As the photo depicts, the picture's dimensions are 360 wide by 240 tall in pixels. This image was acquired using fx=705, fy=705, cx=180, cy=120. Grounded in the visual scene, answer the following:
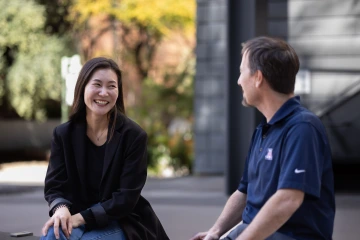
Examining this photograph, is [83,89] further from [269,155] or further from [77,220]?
[269,155]

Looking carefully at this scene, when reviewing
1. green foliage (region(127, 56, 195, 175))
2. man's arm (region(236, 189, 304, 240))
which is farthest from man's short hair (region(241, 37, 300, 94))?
green foliage (region(127, 56, 195, 175))

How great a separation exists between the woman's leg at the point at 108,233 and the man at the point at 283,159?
0.91 meters

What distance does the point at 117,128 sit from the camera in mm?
3402

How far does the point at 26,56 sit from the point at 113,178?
20.8m

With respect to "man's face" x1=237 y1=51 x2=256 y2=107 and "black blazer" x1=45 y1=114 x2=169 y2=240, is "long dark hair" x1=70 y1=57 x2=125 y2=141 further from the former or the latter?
"man's face" x1=237 y1=51 x2=256 y2=107

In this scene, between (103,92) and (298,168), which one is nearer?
(298,168)

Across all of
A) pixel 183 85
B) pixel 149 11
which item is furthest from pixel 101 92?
pixel 149 11

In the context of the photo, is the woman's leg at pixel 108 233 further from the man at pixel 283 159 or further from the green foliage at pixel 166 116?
the green foliage at pixel 166 116

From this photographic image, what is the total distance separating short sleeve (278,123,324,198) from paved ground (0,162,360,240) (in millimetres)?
3624

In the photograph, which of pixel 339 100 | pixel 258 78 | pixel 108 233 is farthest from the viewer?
pixel 339 100

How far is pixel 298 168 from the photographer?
2363 mm

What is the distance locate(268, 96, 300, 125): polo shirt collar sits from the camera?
2502mm

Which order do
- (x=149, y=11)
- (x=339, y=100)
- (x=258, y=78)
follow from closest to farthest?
1. (x=258, y=78)
2. (x=339, y=100)
3. (x=149, y=11)

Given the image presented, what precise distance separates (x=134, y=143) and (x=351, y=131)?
23.8ft
